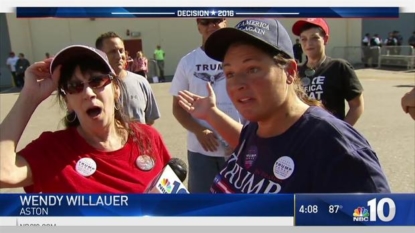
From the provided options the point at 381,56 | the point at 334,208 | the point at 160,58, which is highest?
the point at 334,208

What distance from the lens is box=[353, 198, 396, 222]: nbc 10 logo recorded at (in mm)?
1184

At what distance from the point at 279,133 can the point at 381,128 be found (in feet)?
19.0

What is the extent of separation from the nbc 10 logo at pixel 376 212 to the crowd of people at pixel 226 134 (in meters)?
0.07

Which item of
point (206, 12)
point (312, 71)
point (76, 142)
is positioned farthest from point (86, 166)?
point (312, 71)

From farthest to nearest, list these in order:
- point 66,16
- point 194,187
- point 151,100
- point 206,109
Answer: point 151,100
point 194,187
point 206,109
point 66,16

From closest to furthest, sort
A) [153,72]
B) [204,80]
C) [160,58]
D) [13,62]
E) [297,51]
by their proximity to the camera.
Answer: [297,51], [204,80], [160,58], [13,62], [153,72]

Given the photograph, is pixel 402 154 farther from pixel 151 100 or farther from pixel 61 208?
pixel 61 208

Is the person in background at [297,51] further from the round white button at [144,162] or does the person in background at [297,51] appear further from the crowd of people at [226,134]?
the round white button at [144,162]

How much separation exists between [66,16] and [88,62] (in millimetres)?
278

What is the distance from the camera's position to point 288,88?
1.30 metres

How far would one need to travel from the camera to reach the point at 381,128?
6.45 metres

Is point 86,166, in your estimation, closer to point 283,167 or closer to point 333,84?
point 283,167

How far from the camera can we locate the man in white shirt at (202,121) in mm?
2416

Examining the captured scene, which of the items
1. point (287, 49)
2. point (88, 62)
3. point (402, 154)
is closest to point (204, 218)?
point (287, 49)
